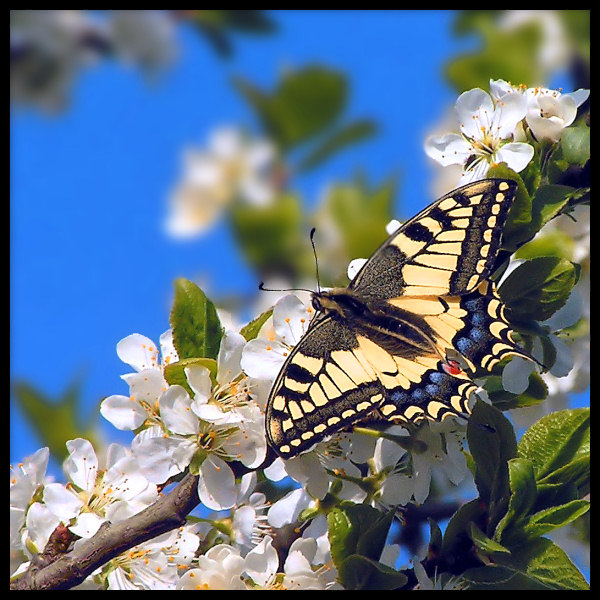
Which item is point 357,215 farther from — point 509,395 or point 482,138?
point 509,395

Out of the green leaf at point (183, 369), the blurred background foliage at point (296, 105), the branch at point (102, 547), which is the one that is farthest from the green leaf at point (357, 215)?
the branch at point (102, 547)

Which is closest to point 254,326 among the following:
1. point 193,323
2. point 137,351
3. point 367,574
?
point 193,323

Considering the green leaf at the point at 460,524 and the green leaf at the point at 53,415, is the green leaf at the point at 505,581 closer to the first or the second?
the green leaf at the point at 460,524

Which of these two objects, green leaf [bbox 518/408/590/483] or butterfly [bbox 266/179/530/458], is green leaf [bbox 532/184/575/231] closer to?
butterfly [bbox 266/179/530/458]

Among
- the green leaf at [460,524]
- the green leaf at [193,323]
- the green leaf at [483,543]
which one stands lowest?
the green leaf at [483,543]

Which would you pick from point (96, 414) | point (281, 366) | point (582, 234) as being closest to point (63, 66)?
point (281, 366)
